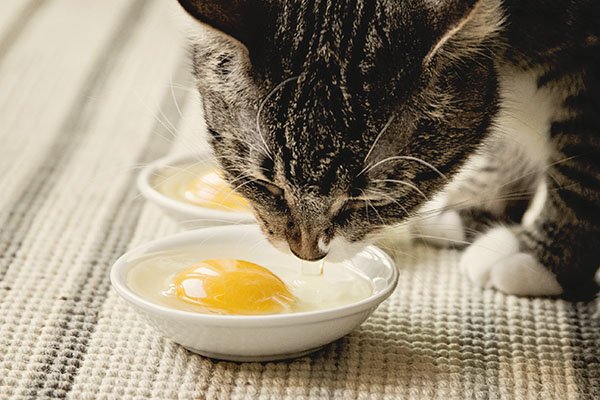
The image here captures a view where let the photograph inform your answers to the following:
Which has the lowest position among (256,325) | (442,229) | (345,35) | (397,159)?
(442,229)

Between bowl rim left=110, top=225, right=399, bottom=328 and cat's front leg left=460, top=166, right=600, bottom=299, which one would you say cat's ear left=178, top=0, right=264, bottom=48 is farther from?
cat's front leg left=460, top=166, right=600, bottom=299

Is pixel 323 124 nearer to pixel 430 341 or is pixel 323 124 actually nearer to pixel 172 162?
pixel 430 341

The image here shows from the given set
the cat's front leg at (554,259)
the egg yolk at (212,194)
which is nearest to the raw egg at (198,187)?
the egg yolk at (212,194)

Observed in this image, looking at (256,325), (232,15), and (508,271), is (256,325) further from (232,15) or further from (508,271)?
(508,271)

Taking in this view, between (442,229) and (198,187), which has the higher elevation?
(198,187)

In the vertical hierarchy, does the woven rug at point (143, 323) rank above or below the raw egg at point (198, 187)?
below

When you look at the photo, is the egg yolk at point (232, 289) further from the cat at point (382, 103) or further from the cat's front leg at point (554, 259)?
the cat's front leg at point (554, 259)

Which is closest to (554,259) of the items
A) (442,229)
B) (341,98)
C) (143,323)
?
(442,229)
